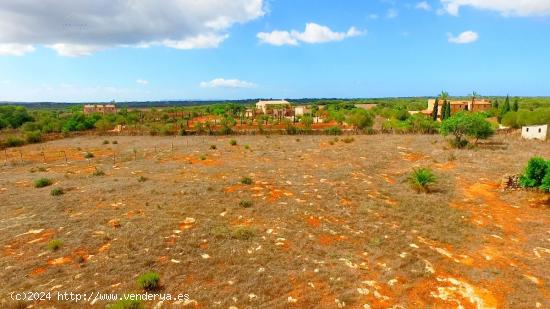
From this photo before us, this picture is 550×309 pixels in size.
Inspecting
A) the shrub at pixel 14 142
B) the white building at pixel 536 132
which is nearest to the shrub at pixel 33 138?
the shrub at pixel 14 142

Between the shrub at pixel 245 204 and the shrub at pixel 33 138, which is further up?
the shrub at pixel 33 138

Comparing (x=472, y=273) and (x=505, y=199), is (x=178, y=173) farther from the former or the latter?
(x=505, y=199)

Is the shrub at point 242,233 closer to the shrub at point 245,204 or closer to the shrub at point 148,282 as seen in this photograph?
the shrub at point 245,204

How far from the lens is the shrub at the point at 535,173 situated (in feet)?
56.2

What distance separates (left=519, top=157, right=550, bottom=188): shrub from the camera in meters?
17.1

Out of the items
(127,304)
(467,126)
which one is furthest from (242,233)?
(467,126)

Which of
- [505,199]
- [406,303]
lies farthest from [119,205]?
[505,199]

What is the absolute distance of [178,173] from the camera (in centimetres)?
2112

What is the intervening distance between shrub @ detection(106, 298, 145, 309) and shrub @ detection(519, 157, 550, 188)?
735 inches

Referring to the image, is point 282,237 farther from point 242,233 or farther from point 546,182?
point 546,182

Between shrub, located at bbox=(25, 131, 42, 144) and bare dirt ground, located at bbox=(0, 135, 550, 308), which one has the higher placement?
shrub, located at bbox=(25, 131, 42, 144)

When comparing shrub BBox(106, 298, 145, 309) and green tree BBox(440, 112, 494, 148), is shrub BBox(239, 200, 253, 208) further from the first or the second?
green tree BBox(440, 112, 494, 148)

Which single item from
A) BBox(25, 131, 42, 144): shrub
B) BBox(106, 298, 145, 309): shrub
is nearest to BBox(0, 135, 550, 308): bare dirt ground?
BBox(106, 298, 145, 309): shrub

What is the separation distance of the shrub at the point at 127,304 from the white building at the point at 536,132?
4198cm
